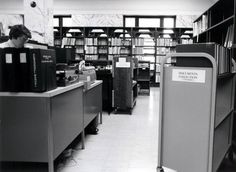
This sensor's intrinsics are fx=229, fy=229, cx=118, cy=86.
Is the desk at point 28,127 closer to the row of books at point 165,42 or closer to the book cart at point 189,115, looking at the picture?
the book cart at point 189,115

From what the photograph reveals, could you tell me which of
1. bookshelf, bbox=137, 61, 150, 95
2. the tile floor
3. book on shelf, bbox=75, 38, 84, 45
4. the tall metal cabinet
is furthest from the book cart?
book on shelf, bbox=75, 38, 84, 45

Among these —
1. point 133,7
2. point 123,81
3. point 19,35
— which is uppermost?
point 133,7

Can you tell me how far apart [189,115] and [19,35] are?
1983 millimetres

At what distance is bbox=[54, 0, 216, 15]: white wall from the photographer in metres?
8.89

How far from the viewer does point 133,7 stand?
9.02 m

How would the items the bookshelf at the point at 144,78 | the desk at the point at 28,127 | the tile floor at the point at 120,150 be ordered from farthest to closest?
1. the bookshelf at the point at 144,78
2. the tile floor at the point at 120,150
3. the desk at the point at 28,127

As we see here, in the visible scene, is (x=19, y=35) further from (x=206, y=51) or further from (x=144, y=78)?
(x=144, y=78)

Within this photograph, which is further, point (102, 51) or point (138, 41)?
point (102, 51)

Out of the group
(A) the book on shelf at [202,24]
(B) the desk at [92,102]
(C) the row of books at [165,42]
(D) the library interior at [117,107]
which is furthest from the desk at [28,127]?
(C) the row of books at [165,42]

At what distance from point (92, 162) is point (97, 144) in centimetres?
54

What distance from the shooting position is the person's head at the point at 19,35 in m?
2.52

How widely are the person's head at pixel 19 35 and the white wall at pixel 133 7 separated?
6890 mm

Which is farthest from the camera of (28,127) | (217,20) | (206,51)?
(217,20)

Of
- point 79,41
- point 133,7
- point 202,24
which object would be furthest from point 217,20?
point 79,41
